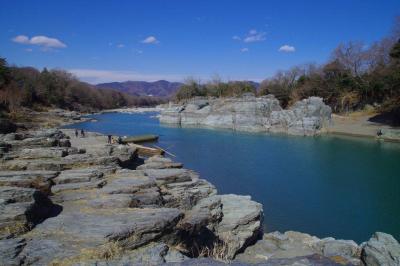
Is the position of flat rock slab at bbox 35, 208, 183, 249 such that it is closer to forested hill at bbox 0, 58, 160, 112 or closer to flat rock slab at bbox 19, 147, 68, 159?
flat rock slab at bbox 19, 147, 68, 159

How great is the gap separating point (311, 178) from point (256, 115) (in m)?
38.3

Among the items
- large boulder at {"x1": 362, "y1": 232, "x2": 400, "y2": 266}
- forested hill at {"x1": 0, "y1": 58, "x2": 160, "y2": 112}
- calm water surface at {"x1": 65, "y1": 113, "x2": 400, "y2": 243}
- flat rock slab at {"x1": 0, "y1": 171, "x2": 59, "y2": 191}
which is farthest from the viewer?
forested hill at {"x1": 0, "y1": 58, "x2": 160, "y2": 112}

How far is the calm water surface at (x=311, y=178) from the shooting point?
18578 millimetres

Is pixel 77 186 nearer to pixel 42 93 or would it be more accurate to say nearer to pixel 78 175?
pixel 78 175

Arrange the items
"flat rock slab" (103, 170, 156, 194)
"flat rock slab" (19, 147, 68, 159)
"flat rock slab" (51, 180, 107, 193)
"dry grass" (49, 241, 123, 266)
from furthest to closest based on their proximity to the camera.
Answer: "flat rock slab" (19, 147, 68, 159) < "flat rock slab" (103, 170, 156, 194) < "flat rock slab" (51, 180, 107, 193) < "dry grass" (49, 241, 123, 266)

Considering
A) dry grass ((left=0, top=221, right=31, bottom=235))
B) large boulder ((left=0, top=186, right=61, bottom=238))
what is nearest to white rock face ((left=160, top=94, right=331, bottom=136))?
large boulder ((left=0, top=186, right=61, bottom=238))

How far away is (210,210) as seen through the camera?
44.9 feet

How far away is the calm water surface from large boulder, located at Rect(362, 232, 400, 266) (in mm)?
4230

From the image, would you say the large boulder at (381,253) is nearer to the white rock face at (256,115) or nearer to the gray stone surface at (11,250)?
the gray stone surface at (11,250)

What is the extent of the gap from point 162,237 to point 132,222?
33.2 inches

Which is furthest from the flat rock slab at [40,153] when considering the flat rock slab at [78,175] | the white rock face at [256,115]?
the white rock face at [256,115]

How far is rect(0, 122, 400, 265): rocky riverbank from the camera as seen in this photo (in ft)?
24.4

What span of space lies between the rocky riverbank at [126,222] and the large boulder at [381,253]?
1.3 inches

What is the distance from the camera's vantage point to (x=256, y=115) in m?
65.8
